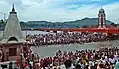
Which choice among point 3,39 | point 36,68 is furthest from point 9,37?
point 36,68

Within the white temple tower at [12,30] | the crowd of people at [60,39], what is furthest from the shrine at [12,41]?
the crowd of people at [60,39]

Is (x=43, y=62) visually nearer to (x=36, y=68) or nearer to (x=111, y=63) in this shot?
(x=36, y=68)

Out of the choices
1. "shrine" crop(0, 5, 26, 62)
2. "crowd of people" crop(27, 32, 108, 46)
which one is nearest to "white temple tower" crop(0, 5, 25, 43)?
"shrine" crop(0, 5, 26, 62)

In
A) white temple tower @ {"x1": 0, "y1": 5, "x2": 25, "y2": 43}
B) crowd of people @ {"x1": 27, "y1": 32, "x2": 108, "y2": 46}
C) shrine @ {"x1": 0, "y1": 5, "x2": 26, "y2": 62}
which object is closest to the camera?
shrine @ {"x1": 0, "y1": 5, "x2": 26, "y2": 62}

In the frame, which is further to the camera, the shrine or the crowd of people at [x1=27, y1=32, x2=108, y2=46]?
the crowd of people at [x1=27, y1=32, x2=108, y2=46]

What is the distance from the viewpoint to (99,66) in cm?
1380

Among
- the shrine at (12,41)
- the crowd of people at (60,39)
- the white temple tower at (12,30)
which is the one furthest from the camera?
the crowd of people at (60,39)

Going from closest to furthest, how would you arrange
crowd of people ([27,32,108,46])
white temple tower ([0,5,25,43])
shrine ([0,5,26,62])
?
shrine ([0,5,26,62]), white temple tower ([0,5,25,43]), crowd of people ([27,32,108,46])

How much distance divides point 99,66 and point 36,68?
3.54 m

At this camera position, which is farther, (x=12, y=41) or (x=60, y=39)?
(x=60, y=39)

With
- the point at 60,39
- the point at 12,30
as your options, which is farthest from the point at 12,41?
the point at 60,39

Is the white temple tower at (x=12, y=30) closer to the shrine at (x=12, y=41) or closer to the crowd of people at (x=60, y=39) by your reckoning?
the shrine at (x=12, y=41)

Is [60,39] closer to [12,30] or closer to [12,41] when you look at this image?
[12,30]

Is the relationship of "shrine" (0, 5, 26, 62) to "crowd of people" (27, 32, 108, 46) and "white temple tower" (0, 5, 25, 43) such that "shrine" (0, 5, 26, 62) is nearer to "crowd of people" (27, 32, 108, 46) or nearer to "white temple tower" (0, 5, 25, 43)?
"white temple tower" (0, 5, 25, 43)
